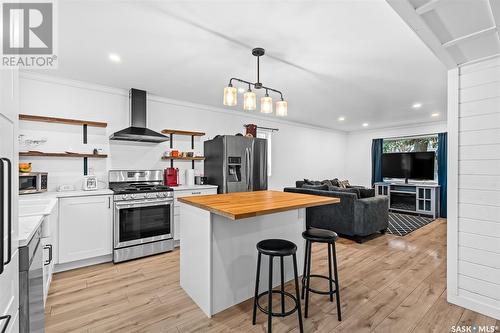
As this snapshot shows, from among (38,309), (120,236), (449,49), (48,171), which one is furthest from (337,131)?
(38,309)

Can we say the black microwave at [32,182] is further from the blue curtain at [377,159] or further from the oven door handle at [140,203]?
the blue curtain at [377,159]

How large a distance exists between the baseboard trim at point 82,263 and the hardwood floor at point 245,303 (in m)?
0.10

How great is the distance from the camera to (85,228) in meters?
3.07

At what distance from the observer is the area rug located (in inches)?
186

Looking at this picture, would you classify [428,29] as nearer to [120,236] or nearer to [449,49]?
[449,49]

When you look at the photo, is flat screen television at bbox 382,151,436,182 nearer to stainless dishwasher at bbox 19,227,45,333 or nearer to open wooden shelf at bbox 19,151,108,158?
open wooden shelf at bbox 19,151,108,158

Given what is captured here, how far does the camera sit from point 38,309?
1455 millimetres

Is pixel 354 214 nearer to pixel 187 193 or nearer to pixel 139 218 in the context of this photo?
pixel 187 193

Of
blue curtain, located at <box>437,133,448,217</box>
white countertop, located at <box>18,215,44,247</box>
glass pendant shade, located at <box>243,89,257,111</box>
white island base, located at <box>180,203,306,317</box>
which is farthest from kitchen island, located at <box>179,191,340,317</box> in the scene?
blue curtain, located at <box>437,133,448,217</box>

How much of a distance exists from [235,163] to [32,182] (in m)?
2.84

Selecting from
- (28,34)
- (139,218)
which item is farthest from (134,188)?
(28,34)

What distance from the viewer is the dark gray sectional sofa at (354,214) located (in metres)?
3.98

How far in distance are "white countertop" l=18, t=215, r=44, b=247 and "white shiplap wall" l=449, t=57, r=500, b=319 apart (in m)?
3.28

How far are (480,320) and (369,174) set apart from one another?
6.19m
